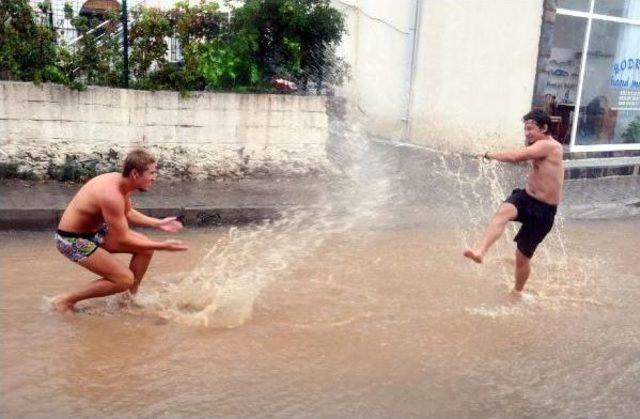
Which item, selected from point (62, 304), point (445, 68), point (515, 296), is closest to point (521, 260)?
point (515, 296)

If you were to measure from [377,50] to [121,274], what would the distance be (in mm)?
9532

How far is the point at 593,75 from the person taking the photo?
12.1 m

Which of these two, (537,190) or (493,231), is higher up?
(537,190)

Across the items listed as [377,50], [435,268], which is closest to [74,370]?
[435,268]

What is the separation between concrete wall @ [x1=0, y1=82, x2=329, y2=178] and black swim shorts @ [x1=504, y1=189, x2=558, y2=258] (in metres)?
4.39

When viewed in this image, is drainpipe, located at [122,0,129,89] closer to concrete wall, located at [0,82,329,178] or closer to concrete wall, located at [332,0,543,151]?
concrete wall, located at [0,82,329,178]

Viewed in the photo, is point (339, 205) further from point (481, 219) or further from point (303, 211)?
point (481, 219)

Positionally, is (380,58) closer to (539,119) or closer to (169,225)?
(539,119)

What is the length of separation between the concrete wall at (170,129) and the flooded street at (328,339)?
75.1 inches

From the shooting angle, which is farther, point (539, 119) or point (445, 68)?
point (445, 68)

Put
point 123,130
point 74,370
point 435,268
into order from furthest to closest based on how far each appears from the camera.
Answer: point 123,130
point 435,268
point 74,370

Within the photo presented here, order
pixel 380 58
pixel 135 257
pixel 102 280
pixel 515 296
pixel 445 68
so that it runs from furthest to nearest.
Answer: pixel 380 58 < pixel 445 68 < pixel 515 296 < pixel 135 257 < pixel 102 280

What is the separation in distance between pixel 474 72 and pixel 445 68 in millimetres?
625

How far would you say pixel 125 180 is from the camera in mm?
4598
